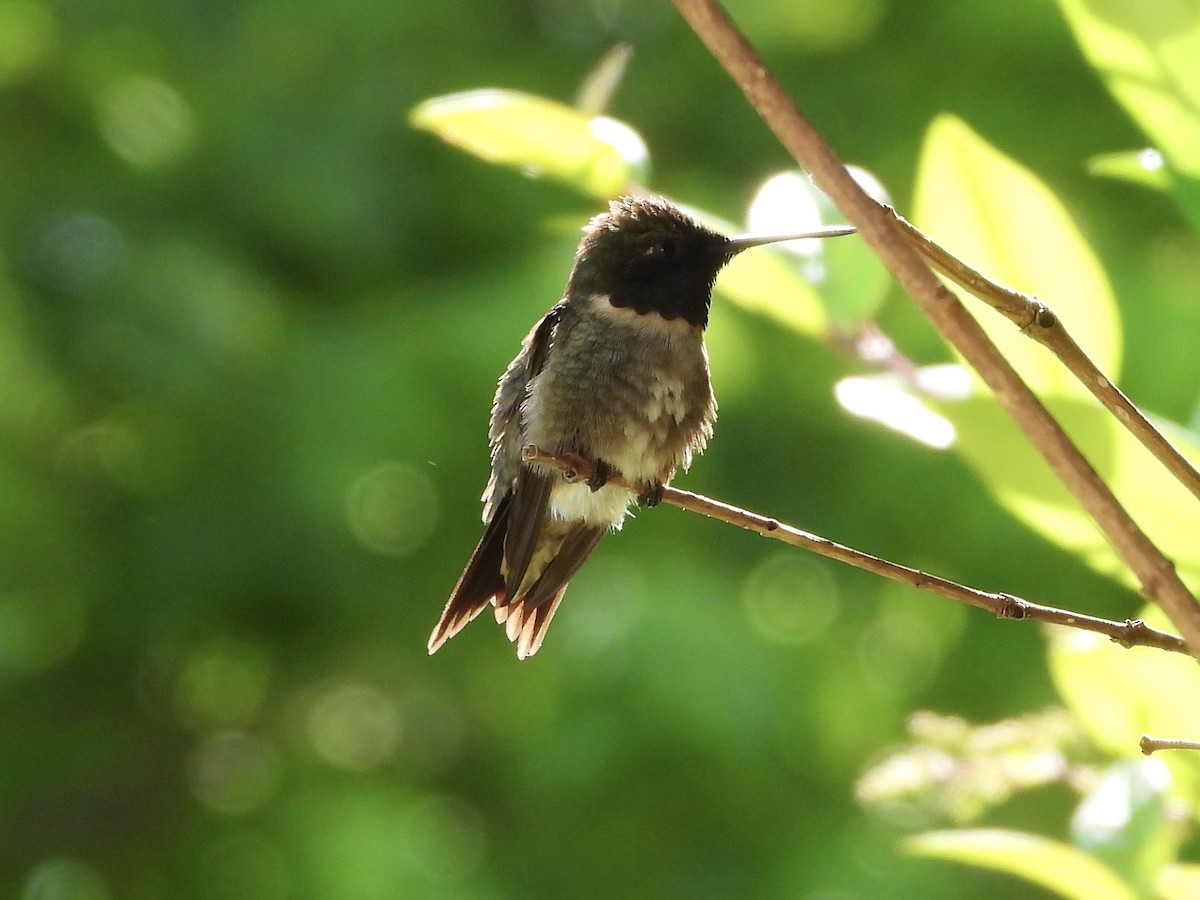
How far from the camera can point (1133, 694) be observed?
92 cm

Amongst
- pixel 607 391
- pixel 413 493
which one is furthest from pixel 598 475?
pixel 413 493

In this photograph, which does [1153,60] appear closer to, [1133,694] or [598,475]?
[1133,694]

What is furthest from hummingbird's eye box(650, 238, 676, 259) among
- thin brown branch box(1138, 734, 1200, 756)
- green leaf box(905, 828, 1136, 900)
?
thin brown branch box(1138, 734, 1200, 756)

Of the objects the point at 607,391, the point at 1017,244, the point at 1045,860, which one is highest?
the point at 607,391

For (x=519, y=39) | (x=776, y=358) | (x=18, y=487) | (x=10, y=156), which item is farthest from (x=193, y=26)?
(x=776, y=358)

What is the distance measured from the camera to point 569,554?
1.99 m

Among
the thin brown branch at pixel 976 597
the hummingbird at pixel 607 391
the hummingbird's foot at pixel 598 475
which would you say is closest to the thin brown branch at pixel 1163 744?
the thin brown branch at pixel 976 597

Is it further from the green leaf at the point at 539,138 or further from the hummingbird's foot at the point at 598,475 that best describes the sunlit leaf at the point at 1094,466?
the hummingbird's foot at the point at 598,475

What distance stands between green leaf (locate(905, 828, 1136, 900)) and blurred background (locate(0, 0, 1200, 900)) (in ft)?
10.4

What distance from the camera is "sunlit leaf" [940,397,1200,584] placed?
0.81 meters

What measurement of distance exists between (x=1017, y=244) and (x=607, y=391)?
1.20 metres

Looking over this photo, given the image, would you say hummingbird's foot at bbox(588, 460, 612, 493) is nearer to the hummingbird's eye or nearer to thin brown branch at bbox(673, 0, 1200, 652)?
the hummingbird's eye

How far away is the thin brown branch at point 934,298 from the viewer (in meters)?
0.44

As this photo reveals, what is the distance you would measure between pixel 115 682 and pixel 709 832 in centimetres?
219
